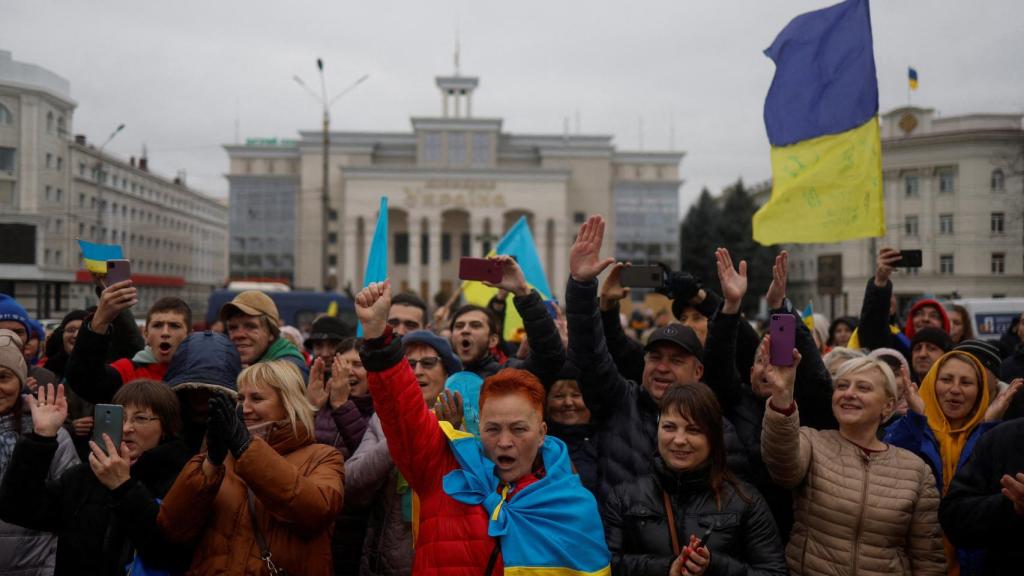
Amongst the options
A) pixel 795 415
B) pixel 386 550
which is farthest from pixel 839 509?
pixel 386 550

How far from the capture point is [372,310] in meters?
2.89

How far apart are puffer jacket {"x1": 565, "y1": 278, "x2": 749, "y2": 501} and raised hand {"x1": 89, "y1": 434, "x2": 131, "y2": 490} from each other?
206 cm

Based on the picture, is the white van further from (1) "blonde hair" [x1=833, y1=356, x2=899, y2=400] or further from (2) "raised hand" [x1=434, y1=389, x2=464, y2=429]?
(2) "raised hand" [x1=434, y1=389, x2=464, y2=429]

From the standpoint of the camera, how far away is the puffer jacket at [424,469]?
288 cm

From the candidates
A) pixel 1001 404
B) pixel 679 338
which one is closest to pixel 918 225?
pixel 1001 404

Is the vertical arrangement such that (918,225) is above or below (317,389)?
above

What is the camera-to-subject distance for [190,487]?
2926 mm

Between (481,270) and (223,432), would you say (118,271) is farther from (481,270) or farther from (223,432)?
(481,270)

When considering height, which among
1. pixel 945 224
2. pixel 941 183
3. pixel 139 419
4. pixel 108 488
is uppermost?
pixel 941 183

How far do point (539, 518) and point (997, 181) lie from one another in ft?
119

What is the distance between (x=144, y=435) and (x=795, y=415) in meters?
3.00

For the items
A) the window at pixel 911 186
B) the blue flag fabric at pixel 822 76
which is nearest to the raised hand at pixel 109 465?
the blue flag fabric at pixel 822 76

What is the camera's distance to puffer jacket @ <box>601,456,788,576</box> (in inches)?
121

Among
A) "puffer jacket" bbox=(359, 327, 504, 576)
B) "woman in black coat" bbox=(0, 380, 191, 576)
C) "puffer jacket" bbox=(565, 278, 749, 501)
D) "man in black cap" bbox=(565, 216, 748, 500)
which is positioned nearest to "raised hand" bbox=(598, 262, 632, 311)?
"man in black cap" bbox=(565, 216, 748, 500)
